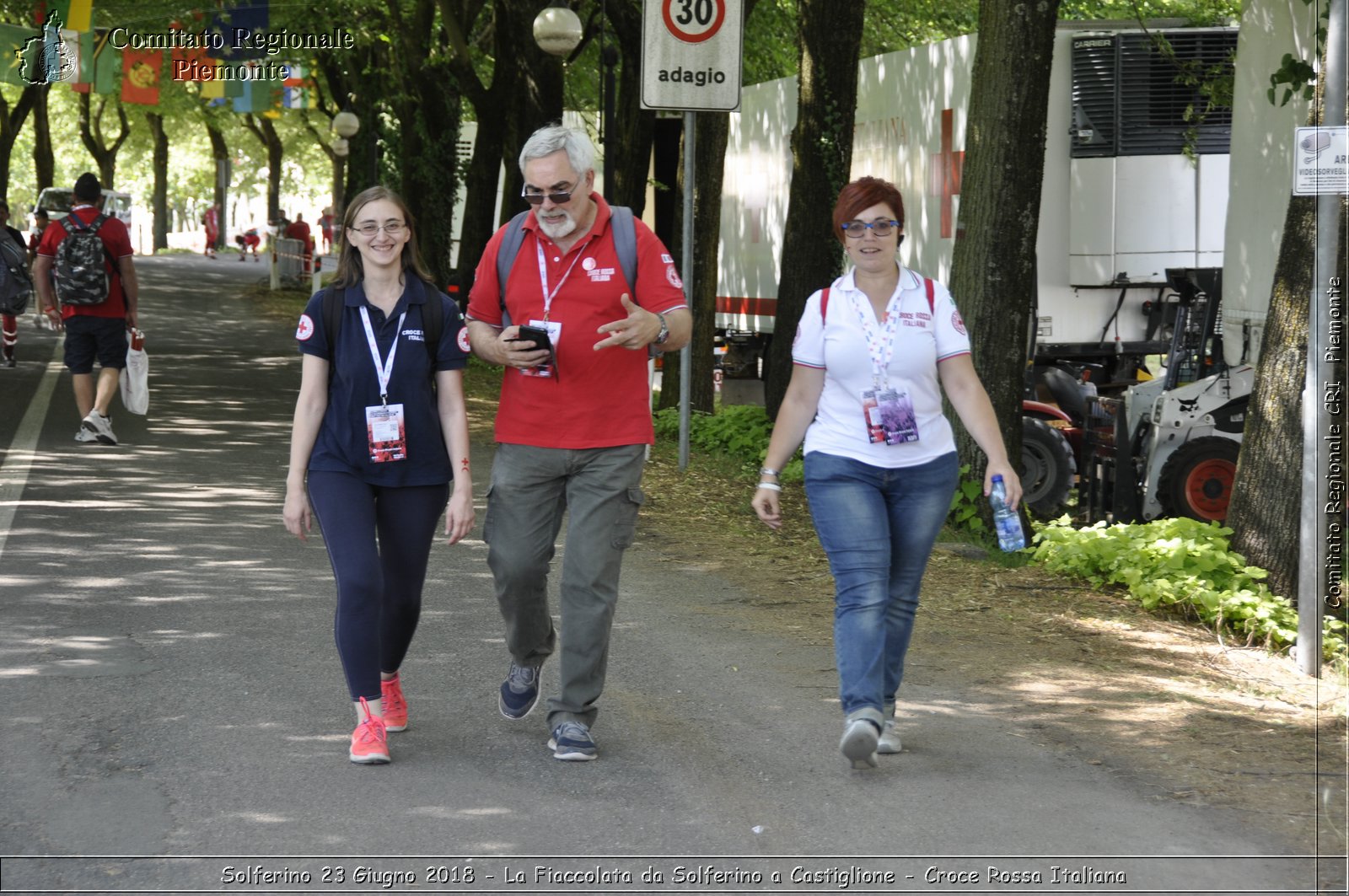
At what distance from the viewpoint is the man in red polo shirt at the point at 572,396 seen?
17.4ft

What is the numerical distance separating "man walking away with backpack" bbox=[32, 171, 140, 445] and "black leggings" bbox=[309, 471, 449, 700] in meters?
7.81

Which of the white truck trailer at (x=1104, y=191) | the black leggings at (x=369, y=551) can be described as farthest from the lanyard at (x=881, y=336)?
the white truck trailer at (x=1104, y=191)

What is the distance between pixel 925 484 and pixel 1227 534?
12.5 ft

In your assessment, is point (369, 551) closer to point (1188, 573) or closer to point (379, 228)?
point (379, 228)

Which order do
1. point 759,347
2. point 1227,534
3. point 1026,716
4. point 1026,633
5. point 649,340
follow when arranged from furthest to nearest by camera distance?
point 759,347, point 1227,534, point 1026,633, point 1026,716, point 649,340

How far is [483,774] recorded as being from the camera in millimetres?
5273

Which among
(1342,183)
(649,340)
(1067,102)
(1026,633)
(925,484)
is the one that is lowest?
(1026,633)

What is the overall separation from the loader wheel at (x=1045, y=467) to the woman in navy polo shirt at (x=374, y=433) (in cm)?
835

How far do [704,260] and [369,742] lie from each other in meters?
10.9

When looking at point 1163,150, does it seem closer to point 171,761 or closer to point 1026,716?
point 1026,716

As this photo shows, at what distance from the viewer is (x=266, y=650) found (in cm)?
681

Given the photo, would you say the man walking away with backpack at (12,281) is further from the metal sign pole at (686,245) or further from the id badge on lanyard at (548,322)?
the id badge on lanyard at (548,322)

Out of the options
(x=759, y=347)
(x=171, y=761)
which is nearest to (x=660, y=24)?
(x=171, y=761)

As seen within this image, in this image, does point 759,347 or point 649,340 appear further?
point 759,347
